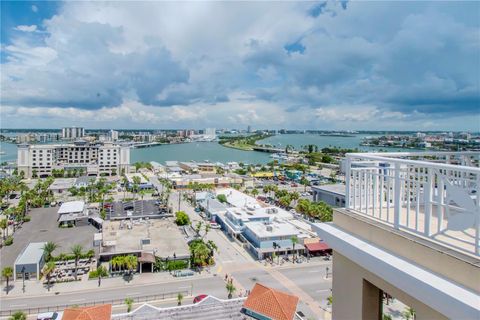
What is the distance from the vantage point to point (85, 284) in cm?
1288

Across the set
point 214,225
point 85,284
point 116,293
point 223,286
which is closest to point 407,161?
point 223,286

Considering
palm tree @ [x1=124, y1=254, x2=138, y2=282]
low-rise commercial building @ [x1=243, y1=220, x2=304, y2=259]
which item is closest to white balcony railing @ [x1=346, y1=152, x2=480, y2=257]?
palm tree @ [x1=124, y1=254, x2=138, y2=282]

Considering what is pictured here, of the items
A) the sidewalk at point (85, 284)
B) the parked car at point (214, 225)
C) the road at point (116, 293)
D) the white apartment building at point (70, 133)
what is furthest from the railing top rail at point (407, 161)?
the white apartment building at point (70, 133)

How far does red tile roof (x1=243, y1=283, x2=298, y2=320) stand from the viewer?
30.0 ft

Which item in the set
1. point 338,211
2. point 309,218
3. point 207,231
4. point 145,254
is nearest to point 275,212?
point 309,218

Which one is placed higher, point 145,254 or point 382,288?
point 382,288

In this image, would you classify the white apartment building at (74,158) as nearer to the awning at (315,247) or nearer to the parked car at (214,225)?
the parked car at (214,225)

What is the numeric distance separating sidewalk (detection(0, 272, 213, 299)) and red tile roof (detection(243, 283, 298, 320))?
4.32 metres

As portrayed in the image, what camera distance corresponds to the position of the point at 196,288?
1248 cm

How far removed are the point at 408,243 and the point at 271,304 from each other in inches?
352

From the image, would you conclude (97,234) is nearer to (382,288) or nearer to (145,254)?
(145,254)

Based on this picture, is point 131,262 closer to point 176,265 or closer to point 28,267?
point 176,265

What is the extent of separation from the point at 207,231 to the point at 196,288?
6.27 metres

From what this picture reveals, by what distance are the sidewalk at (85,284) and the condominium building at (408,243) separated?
12758 millimetres
